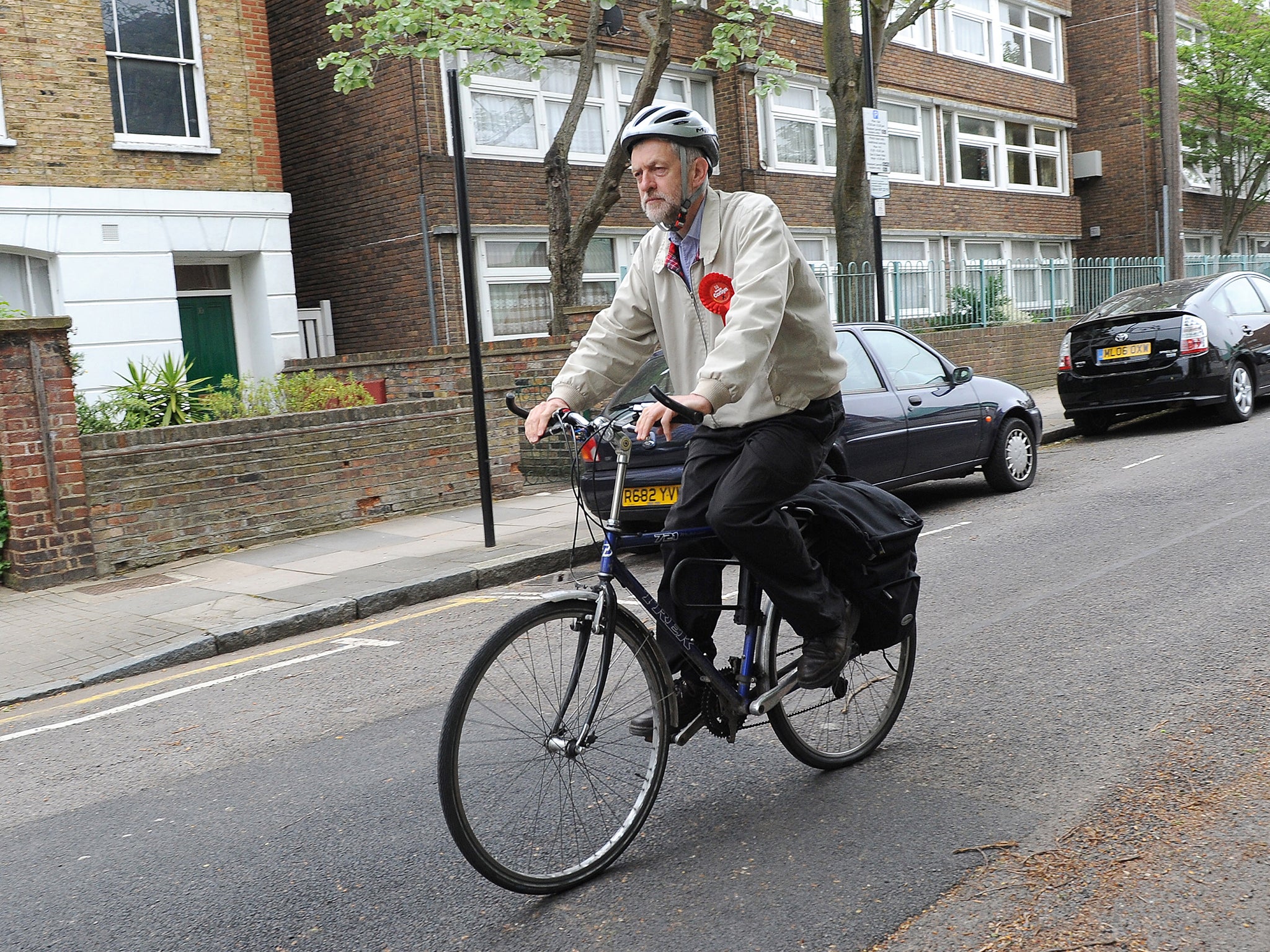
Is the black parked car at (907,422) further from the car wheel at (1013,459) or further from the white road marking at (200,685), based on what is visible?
the white road marking at (200,685)

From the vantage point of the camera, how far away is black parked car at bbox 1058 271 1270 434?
42.7 ft

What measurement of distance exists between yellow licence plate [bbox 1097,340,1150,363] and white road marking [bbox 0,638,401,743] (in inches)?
378

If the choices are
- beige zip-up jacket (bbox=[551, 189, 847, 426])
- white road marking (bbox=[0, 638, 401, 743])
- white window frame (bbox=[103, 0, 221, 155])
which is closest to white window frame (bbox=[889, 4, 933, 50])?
white window frame (bbox=[103, 0, 221, 155])

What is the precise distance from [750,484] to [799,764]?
1.26 meters

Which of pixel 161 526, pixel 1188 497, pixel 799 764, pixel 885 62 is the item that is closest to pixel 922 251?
pixel 885 62

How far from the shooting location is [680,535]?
355 cm

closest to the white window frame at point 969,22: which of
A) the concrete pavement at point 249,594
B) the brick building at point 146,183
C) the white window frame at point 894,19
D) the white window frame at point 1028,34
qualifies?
the white window frame at point 1028,34

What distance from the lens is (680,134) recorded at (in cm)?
341

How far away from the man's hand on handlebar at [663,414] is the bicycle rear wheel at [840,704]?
0.93m

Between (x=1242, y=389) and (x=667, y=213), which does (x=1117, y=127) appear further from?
(x=667, y=213)

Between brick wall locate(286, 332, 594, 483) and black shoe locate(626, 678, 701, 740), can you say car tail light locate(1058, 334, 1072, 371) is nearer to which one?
brick wall locate(286, 332, 594, 483)

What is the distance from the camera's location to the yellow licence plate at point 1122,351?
43.1 feet

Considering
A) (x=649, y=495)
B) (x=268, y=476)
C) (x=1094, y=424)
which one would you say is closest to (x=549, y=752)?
(x=649, y=495)

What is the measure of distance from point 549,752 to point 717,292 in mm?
1409
